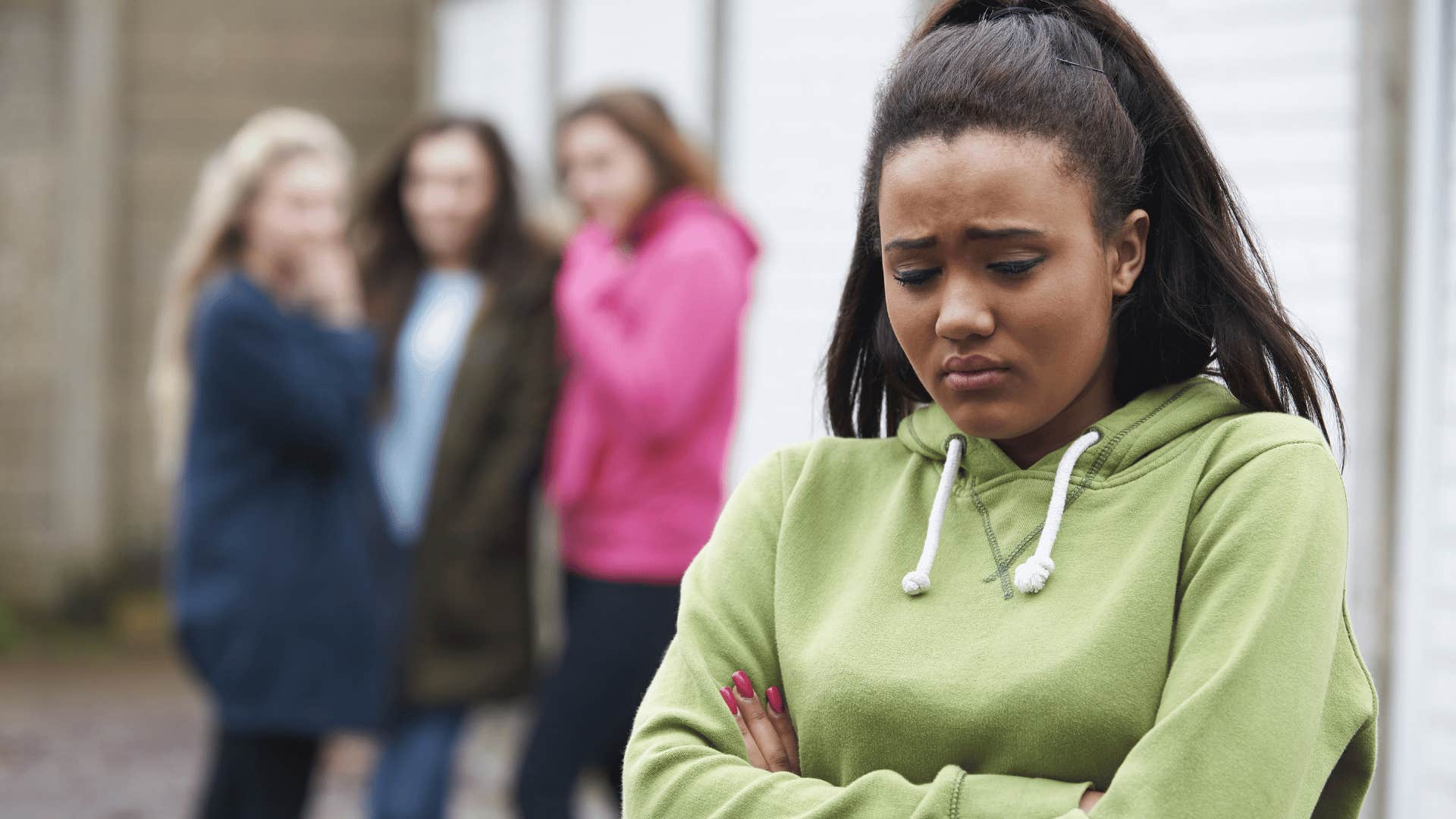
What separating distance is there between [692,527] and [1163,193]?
7.67 feet

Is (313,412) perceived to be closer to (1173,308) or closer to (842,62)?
(842,62)

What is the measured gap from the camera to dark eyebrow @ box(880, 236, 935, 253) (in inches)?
69.7

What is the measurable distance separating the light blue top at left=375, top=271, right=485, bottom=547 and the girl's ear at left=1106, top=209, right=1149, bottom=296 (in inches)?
108

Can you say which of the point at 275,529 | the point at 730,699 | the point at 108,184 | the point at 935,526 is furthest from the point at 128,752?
the point at 935,526

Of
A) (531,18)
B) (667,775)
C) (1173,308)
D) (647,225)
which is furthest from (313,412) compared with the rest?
(531,18)

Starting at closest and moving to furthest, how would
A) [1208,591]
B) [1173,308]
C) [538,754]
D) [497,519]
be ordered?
[1208,591] → [1173,308] → [538,754] → [497,519]

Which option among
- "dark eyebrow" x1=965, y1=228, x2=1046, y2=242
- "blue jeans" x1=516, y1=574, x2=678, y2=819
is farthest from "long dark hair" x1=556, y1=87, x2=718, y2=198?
"dark eyebrow" x1=965, y1=228, x2=1046, y2=242

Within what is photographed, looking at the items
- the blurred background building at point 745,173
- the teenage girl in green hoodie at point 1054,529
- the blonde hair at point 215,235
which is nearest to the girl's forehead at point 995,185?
the teenage girl in green hoodie at point 1054,529

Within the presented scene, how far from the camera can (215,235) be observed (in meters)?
4.55

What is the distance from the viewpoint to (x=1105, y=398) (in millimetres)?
1893

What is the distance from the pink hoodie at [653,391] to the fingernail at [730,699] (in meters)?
2.02

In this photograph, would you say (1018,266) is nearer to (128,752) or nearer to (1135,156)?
(1135,156)

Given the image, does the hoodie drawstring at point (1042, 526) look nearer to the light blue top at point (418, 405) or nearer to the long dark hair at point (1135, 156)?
the long dark hair at point (1135, 156)

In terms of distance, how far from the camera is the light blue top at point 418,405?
14.4 feet
